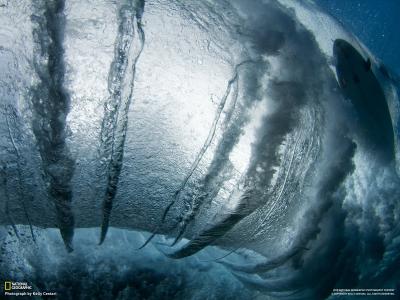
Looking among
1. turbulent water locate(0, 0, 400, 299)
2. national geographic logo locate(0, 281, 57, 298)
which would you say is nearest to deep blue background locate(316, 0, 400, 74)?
turbulent water locate(0, 0, 400, 299)

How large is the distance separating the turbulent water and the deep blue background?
15.1 meters

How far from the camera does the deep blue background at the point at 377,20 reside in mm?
14992

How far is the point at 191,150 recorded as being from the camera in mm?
1021

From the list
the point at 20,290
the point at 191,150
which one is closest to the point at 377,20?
the point at 191,150

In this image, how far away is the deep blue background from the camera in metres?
15.0

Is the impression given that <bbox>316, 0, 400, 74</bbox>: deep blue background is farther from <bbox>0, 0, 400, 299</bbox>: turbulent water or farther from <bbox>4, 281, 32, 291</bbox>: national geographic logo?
<bbox>4, 281, 32, 291</bbox>: national geographic logo

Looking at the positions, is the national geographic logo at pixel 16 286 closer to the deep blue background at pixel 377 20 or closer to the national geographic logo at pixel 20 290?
the national geographic logo at pixel 20 290

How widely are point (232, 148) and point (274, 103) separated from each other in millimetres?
200

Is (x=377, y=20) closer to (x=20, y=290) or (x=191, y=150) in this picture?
(x=191, y=150)

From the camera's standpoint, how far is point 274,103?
1.04m

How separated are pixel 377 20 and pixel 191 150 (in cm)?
2173

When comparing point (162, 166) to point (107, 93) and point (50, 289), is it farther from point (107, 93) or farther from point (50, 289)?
point (50, 289)

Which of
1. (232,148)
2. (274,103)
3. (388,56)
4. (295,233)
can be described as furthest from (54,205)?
(388,56)

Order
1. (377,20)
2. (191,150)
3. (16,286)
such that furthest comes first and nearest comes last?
(377,20), (16,286), (191,150)
